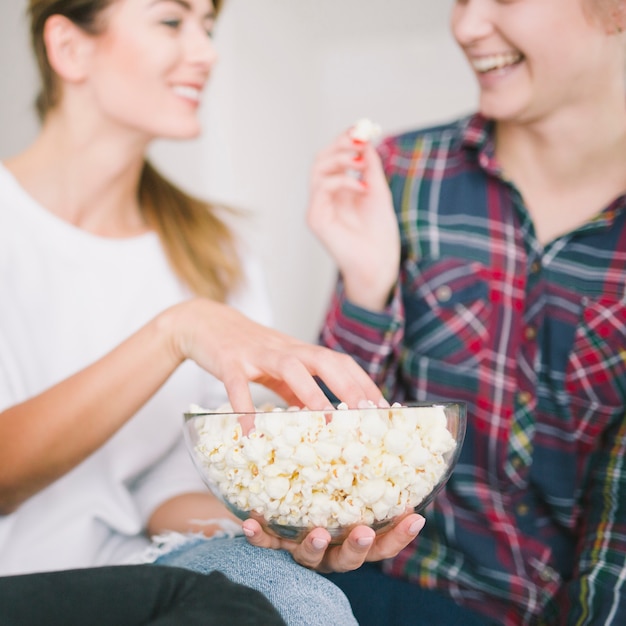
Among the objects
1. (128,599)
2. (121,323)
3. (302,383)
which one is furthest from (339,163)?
(128,599)

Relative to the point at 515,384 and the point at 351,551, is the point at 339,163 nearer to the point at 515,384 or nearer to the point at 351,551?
the point at 515,384

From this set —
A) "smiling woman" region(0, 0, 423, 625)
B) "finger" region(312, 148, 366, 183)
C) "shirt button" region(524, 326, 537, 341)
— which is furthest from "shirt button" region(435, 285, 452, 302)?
"smiling woman" region(0, 0, 423, 625)

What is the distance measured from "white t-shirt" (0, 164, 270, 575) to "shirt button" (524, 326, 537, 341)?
22.6 inches

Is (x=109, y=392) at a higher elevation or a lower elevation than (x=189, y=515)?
higher

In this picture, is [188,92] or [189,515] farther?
[188,92]

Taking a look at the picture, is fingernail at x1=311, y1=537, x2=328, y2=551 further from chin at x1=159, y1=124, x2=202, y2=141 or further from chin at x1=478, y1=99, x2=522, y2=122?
chin at x1=159, y1=124, x2=202, y2=141

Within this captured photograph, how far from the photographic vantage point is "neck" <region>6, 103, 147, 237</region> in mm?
1440

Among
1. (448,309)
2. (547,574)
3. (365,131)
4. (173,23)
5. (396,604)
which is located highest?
(173,23)

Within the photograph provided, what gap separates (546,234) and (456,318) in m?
0.21

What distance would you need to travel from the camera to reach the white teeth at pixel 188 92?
5.05 ft

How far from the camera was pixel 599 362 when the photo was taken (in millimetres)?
1224

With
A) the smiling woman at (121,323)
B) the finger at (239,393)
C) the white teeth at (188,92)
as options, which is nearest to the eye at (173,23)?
the smiling woman at (121,323)

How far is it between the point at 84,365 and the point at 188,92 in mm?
585

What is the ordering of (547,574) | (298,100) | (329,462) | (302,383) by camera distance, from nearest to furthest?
1. (329,462)
2. (302,383)
3. (547,574)
4. (298,100)
